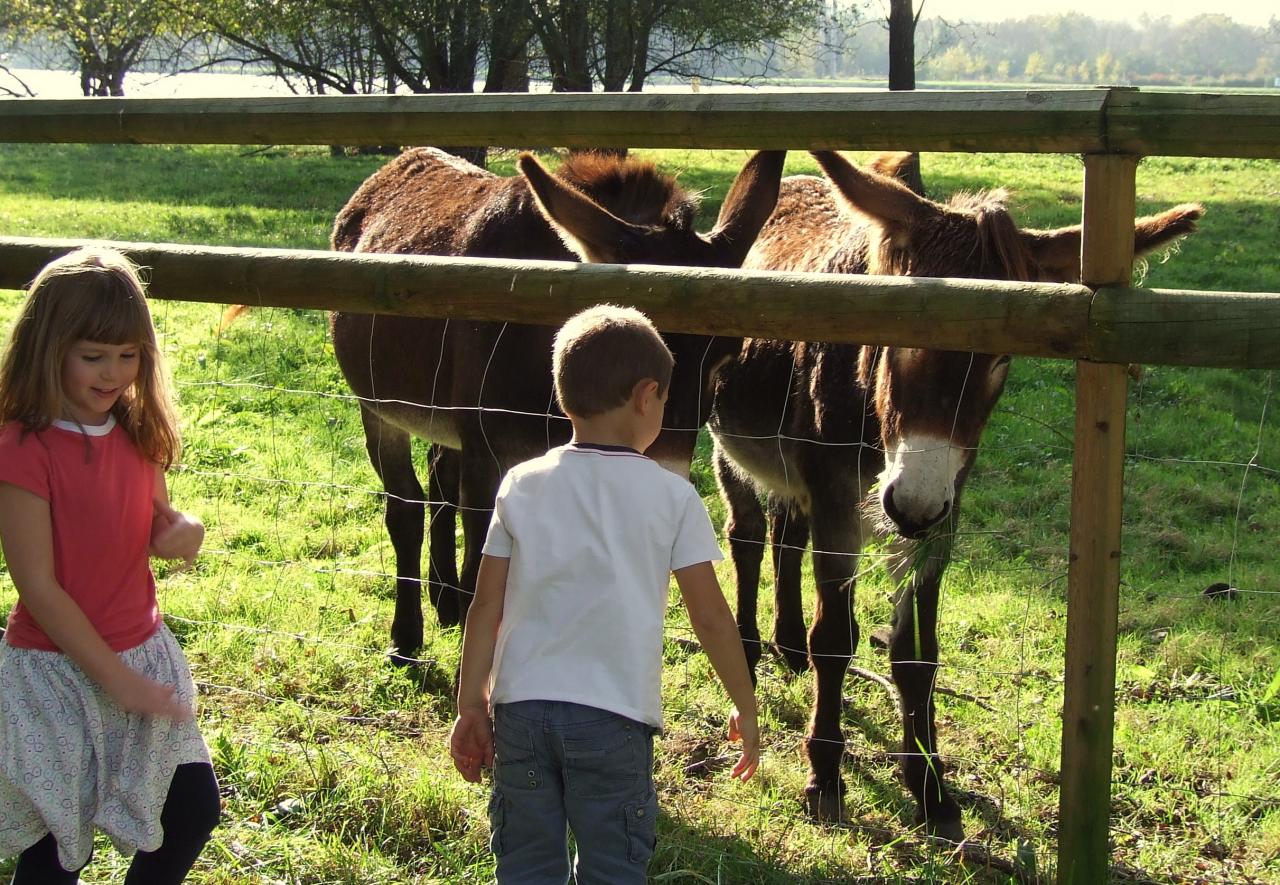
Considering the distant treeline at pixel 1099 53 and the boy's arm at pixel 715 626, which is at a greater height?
the distant treeline at pixel 1099 53

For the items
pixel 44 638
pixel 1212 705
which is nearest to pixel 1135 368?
pixel 1212 705

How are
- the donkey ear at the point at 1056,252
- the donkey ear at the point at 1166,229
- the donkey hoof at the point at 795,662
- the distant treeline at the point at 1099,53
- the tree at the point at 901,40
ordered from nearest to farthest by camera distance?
the donkey ear at the point at 1166,229
the donkey ear at the point at 1056,252
the donkey hoof at the point at 795,662
the tree at the point at 901,40
the distant treeline at the point at 1099,53

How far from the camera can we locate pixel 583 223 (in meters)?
3.37

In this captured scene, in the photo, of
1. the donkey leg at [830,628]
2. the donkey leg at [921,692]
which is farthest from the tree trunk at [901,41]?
the donkey leg at [921,692]

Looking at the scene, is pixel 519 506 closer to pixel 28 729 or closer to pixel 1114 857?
pixel 28 729

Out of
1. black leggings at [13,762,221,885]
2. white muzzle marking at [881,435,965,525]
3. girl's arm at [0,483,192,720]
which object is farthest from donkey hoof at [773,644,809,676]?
girl's arm at [0,483,192,720]

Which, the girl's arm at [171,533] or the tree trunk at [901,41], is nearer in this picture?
the girl's arm at [171,533]

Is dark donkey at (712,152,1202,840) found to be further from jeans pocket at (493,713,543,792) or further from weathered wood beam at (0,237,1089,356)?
jeans pocket at (493,713,543,792)

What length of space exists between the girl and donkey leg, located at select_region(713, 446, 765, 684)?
270 centimetres

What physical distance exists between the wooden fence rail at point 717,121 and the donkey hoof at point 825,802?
205 centimetres

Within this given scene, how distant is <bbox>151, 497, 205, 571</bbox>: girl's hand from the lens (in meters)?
2.50

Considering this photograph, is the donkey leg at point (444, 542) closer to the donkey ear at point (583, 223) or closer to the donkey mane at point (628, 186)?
the donkey mane at point (628, 186)

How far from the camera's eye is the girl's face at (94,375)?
2324 millimetres

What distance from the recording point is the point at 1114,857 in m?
3.35
